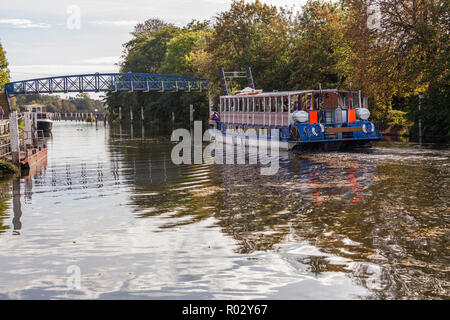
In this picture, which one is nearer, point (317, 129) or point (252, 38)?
point (317, 129)

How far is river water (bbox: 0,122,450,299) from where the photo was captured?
9.13 meters

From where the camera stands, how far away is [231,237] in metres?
12.5

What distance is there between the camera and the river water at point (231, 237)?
913 centimetres

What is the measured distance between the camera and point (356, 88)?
145 feet

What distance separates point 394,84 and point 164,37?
8462cm

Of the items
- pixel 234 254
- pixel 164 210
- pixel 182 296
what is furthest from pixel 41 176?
pixel 182 296

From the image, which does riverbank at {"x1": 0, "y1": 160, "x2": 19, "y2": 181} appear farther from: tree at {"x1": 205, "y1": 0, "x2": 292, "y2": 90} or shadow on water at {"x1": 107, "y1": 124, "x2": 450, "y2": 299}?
tree at {"x1": 205, "y1": 0, "x2": 292, "y2": 90}

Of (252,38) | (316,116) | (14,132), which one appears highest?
(252,38)

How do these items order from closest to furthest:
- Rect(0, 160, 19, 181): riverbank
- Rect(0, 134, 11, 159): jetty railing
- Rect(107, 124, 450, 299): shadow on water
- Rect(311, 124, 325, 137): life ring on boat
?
Rect(107, 124, 450, 299): shadow on water
Rect(0, 160, 19, 181): riverbank
Rect(0, 134, 11, 159): jetty railing
Rect(311, 124, 325, 137): life ring on boat

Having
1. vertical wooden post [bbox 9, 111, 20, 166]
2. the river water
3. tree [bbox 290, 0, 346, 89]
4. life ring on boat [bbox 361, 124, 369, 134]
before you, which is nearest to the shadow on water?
the river water

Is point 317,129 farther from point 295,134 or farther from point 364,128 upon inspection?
point 364,128

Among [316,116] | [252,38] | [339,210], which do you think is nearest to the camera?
[339,210]

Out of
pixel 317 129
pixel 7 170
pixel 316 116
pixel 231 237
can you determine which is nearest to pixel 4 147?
pixel 7 170

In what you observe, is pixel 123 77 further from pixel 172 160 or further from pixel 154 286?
pixel 154 286
